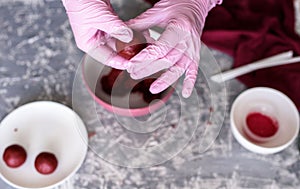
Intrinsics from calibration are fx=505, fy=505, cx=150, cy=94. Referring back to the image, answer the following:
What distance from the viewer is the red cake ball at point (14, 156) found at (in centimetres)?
96

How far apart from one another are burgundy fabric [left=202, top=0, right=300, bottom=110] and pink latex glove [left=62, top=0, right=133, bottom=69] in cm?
30

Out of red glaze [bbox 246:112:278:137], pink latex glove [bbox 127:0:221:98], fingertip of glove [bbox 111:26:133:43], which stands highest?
fingertip of glove [bbox 111:26:133:43]

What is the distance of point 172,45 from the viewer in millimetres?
890

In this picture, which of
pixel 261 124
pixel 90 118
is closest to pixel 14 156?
pixel 90 118

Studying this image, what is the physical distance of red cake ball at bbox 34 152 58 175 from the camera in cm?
96

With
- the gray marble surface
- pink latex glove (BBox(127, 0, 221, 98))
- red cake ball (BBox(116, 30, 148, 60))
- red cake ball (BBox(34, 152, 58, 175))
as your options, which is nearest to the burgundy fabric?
the gray marble surface

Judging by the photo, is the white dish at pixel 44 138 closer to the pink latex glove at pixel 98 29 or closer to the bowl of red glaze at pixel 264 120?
the pink latex glove at pixel 98 29

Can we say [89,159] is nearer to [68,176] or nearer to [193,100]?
[68,176]

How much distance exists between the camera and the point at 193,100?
1052 millimetres

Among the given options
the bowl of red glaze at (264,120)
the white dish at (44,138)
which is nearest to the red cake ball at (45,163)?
the white dish at (44,138)

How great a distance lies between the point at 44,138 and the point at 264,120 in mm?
456

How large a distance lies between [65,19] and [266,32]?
0.46 m

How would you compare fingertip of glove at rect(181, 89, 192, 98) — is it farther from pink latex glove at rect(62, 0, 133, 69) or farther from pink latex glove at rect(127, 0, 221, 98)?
pink latex glove at rect(62, 0, 133, 69)

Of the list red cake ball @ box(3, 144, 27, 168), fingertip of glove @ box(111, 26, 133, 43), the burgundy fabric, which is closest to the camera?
fingertip of glove @ box(111, 26, 133, 43)
